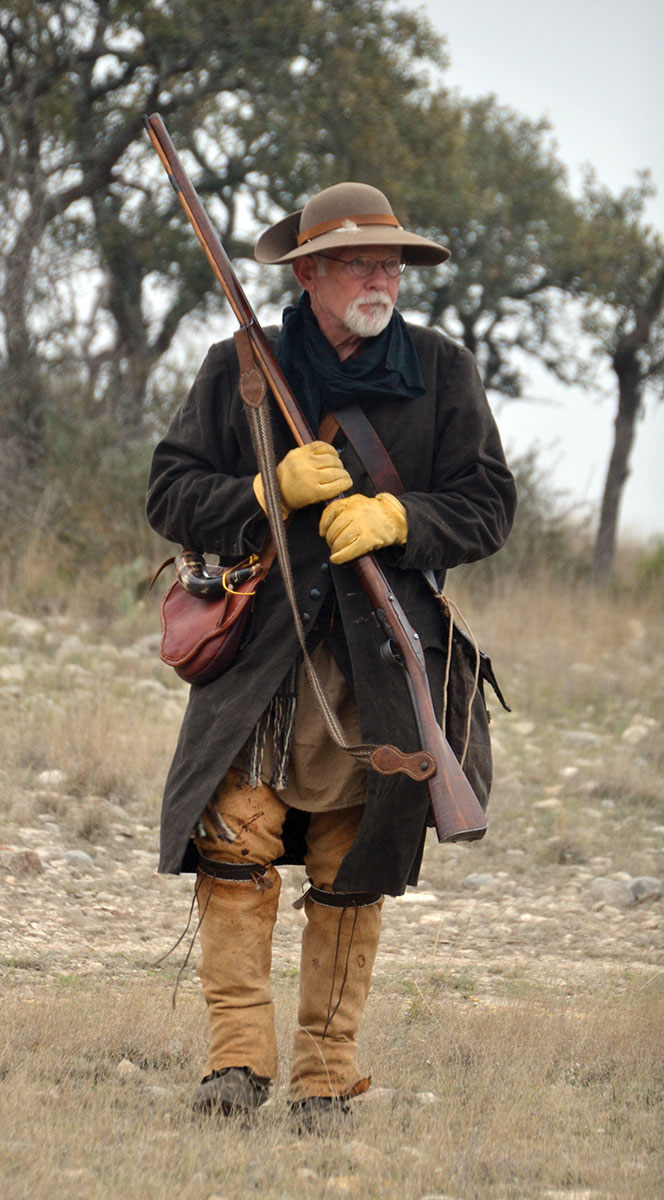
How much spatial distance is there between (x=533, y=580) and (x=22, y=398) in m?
5.88

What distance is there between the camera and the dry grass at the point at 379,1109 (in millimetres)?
2779

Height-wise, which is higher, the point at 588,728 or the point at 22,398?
the point at 22,398

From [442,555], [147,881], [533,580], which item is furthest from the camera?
[533,580]

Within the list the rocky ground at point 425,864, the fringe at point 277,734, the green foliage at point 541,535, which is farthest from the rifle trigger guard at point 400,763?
the green foliage at point 541,535

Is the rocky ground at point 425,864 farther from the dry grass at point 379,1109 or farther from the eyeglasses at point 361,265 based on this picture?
the eyeglasses at point 361,265

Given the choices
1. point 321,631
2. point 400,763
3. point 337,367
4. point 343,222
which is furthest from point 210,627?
point 343,222

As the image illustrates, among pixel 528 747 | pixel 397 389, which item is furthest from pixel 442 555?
pixel 528 747

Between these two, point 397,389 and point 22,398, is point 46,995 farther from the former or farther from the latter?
point 22,398

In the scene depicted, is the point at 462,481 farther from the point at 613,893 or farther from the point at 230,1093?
the point at 613,893

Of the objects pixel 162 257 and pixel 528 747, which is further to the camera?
pixel 162 257

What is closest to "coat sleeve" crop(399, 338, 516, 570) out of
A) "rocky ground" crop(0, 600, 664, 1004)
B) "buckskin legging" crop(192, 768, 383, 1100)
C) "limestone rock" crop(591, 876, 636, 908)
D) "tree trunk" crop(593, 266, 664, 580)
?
"buckskin legging" crop(192, 768, 383, 1100)

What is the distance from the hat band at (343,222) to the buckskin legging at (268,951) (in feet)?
4.52

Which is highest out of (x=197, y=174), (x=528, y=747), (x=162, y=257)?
(x=197, y=174)

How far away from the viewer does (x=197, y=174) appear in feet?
59.9
